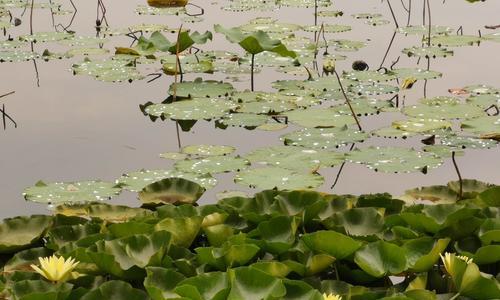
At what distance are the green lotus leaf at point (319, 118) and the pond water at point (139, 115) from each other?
0.06m

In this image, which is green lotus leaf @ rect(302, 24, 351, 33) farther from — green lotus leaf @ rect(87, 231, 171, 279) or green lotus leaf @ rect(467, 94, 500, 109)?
green lotus leaf @ rect(87, 231, 171, 279)

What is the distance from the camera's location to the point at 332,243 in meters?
2.34

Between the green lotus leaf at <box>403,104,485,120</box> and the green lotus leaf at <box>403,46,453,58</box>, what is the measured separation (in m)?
1.04

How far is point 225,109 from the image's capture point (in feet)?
14.2

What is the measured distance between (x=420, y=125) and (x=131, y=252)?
203 centimetres

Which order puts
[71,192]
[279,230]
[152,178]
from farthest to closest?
[152,178]
[71,192]
[279,230]

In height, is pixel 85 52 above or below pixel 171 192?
below

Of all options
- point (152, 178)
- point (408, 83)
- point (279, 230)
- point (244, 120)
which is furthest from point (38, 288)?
point (408, 83)

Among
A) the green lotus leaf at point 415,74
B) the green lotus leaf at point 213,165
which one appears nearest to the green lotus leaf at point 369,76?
the green lotus leaf at point 415,74

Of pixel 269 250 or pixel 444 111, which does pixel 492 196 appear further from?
pixel 444 111

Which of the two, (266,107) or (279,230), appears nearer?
(279,230)

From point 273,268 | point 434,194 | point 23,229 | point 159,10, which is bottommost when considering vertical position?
point 159,10

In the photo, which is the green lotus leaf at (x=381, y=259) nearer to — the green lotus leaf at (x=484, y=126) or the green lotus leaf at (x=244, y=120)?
the green lotus leaf at (x=484, y=126)

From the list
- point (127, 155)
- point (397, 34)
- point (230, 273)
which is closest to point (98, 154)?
point (127, 155)
